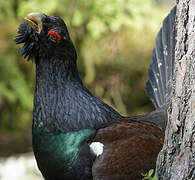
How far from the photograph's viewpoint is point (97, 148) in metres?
2.84

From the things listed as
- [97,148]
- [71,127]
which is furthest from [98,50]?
[97,148]

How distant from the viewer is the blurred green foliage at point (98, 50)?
6023mm

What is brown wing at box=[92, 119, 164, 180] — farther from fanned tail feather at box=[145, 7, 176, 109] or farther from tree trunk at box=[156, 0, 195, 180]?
fanned tail feather at box=[145, 7, 176, 109]

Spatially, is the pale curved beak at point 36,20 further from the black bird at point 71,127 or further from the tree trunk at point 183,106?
the tree trunk at point 183,106

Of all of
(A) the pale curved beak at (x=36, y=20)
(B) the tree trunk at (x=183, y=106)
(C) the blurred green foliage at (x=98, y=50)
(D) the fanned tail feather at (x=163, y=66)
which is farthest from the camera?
(C) the blurred green foliage at (x=98, y=50)

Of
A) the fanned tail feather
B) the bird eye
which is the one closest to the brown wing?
the bird eye

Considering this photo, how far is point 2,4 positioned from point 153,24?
2.62 meters

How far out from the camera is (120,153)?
282cm

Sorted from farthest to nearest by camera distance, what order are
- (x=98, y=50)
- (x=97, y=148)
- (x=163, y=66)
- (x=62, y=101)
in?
(x=98, y=50) < (x=163, y=66) < (x=62, y=101) < (x=97, y=148)

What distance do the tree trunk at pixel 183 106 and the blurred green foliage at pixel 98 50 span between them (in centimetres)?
385

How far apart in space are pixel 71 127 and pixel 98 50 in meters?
4.56

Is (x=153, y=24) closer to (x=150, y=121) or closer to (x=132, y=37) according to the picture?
(x=132, y=37)

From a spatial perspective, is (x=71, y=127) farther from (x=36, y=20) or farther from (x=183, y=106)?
(x=183, y=106)

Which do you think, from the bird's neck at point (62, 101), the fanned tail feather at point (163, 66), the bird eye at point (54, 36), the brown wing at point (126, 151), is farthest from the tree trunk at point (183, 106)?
the fanned tail feather at point (163, 66)
